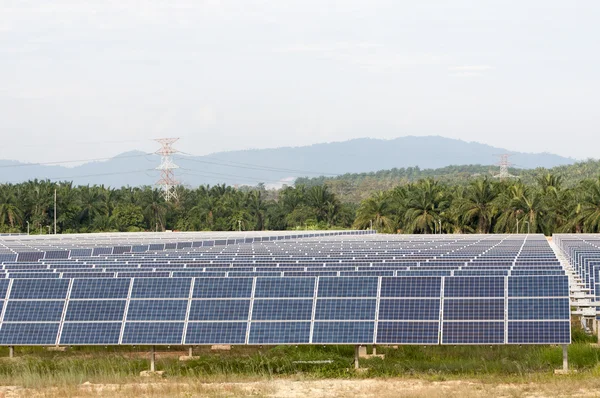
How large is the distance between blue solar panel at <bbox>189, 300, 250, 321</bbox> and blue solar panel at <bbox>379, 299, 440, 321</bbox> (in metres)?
2.61

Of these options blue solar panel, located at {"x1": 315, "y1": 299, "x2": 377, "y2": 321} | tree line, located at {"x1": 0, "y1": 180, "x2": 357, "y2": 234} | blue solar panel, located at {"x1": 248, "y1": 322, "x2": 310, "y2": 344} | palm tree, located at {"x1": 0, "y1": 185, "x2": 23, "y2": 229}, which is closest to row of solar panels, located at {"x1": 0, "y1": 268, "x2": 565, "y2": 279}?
blue solar panel, located at {"x1": 315, "y1": 299, "x2": 377, "y2": 321}

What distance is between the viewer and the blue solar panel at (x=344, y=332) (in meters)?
16.7

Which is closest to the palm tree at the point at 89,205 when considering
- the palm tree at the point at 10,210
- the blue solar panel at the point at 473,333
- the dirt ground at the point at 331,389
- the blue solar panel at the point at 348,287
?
the palm tree at the point at 10,210

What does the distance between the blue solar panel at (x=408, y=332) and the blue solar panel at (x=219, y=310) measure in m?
2.60

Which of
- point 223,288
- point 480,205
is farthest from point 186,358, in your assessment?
point 480,205

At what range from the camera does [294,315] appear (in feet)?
56.5

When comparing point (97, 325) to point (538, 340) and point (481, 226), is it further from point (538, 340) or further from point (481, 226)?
point (481, 226)

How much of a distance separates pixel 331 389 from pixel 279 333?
179 centimetres

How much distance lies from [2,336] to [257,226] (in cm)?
10119

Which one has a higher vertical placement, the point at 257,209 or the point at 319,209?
the point at 319,209

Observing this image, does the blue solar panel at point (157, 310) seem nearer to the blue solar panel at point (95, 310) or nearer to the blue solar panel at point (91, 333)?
the blue solar panel at point (95, 310)

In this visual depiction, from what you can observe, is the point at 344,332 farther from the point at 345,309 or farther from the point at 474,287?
the point at 474,287

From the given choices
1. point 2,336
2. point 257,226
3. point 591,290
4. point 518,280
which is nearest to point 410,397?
point 518,280

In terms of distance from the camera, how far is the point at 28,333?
57.8 ft
